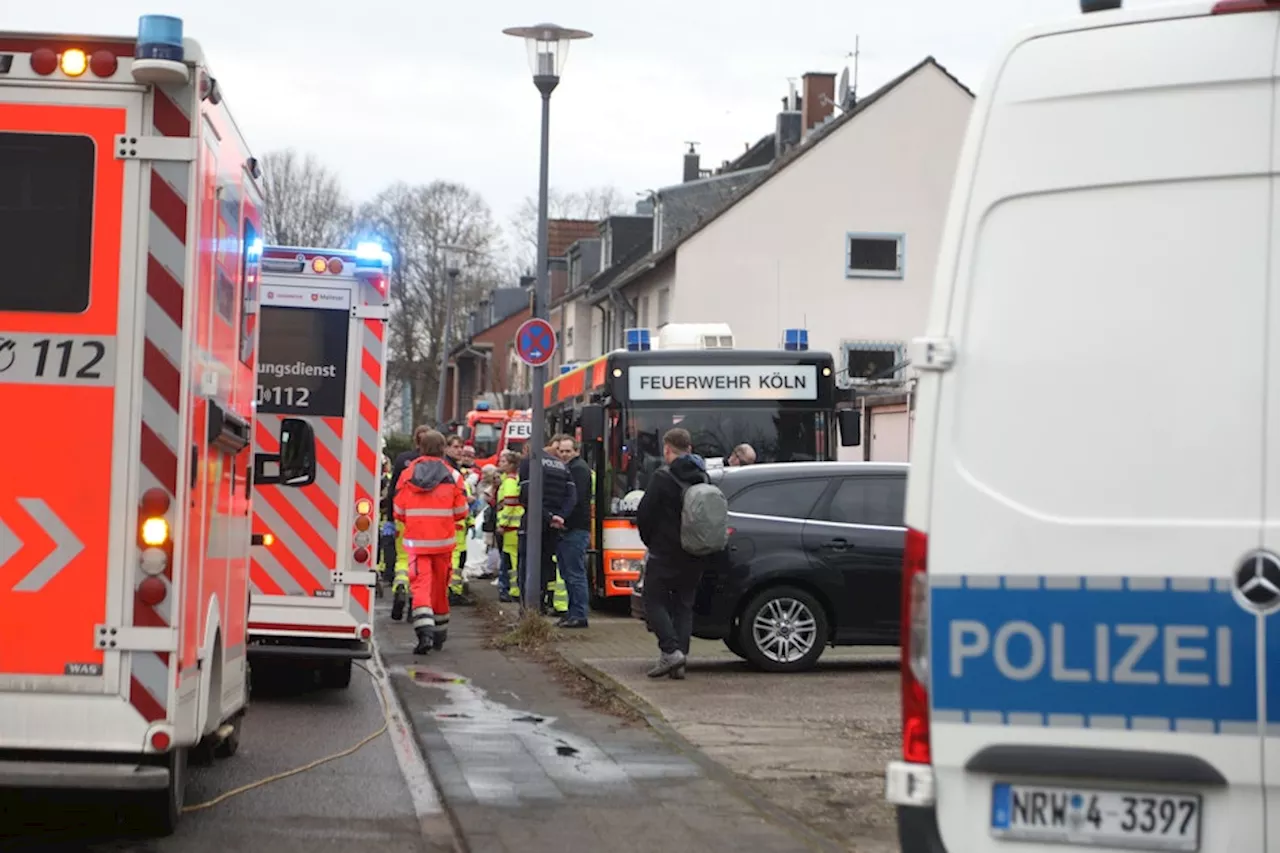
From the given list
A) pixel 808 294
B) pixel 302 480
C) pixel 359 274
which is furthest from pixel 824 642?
pixel 808 294

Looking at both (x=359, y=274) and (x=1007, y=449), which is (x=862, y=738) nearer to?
(x=359, y=274)

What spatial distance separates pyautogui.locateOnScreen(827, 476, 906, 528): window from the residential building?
28.4 meters

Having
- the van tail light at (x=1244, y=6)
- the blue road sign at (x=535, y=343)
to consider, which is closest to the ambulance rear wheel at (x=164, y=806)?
the van tail light at (x=1244, y=6)

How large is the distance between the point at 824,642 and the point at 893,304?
30.5 m

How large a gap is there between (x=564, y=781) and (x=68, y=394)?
12.1 feet

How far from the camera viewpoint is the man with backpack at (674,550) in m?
13.8

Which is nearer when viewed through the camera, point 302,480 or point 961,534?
point 961,534

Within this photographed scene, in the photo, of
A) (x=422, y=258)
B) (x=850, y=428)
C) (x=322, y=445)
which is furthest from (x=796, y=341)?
(x=422, y=258)

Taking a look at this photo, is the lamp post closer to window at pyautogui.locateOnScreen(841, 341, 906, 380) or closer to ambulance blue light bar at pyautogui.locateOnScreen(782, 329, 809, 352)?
ambulance blue light bar at pyautogui.locateOnScreen(782, 329, 809, 352)

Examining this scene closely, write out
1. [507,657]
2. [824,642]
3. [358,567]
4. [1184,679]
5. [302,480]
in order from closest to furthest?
[1184,679]
[302,480]
[358,567]
[824,642]
[507,657]

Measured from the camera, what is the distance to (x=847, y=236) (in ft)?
145

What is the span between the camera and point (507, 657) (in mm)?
16297

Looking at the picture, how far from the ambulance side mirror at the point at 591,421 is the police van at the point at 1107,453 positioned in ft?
49.9

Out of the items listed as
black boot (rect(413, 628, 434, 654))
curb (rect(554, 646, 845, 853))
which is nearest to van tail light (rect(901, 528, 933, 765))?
curb (rect(554, 646, 845, 853))
